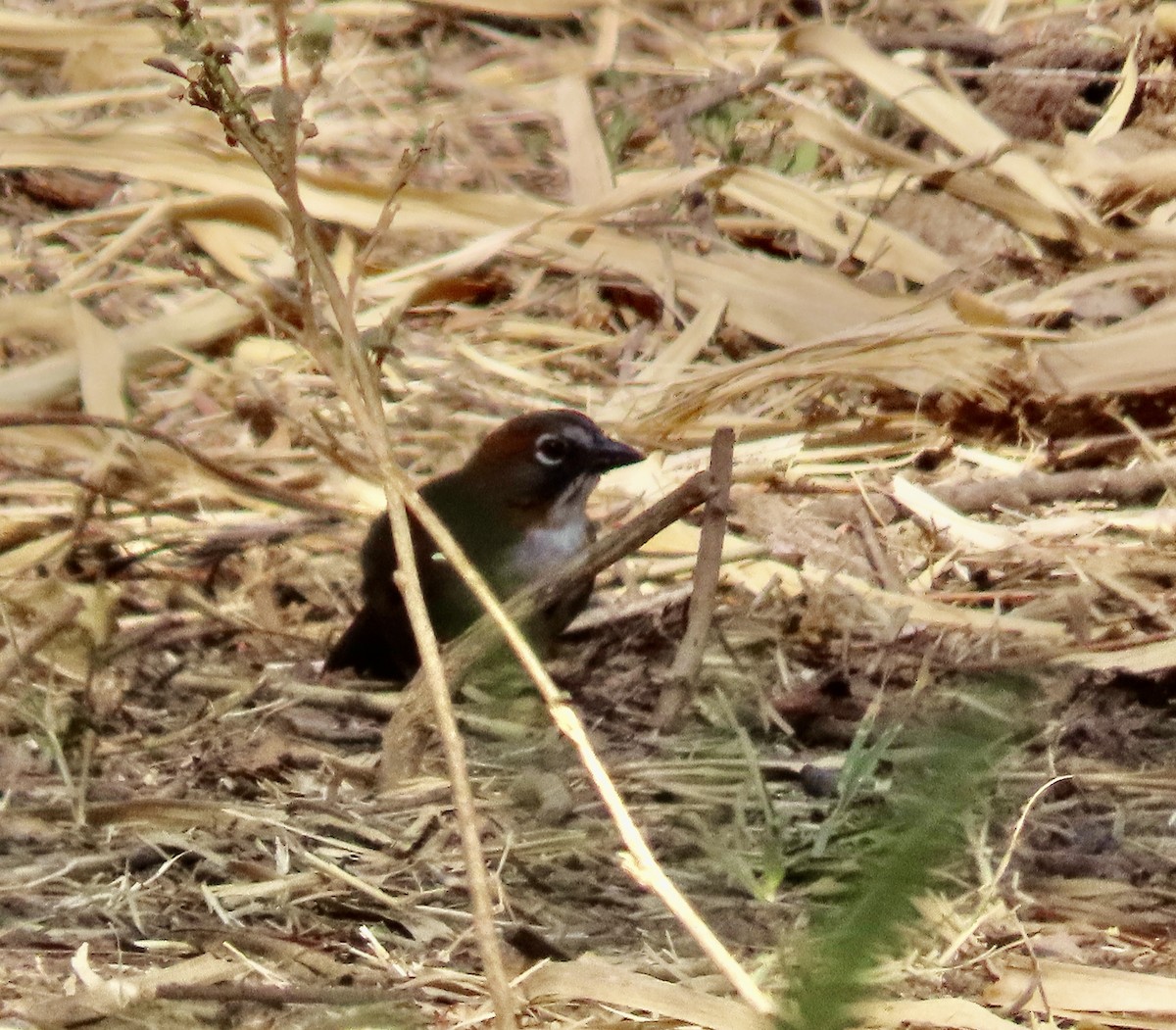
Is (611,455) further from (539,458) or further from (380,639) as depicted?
(380,639)

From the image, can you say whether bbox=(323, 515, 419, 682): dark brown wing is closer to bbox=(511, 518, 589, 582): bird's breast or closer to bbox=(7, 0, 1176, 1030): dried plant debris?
bbox=(7, 0, 1176, 1030): dried plant debris

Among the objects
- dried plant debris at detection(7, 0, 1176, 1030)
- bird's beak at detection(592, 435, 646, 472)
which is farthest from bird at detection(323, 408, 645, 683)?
dried plant debris at detection(7, 0, 1176, 1030)

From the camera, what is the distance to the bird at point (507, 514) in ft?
14.6

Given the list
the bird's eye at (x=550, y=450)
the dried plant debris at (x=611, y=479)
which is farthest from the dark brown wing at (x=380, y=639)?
the bird's eye at (x=550, y=450)

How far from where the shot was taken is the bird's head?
15.0 feet

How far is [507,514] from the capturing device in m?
4.58

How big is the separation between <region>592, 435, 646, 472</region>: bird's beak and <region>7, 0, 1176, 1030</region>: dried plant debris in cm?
32

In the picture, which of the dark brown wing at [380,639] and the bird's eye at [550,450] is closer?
the dark brown wing at [380,639]

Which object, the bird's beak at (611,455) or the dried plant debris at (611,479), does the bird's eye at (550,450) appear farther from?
the dried plant debris at (611,479)

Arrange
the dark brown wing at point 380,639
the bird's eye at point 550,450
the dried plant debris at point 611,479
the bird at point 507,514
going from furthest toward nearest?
the bird's eye at point 550,450, the bird at point 507,514, the dark brown wing at point 380,639, the dried plant debris at point 611,479

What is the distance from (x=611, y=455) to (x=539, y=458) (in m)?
0.19

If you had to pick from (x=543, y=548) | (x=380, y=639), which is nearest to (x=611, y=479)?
(x=543, y=548)

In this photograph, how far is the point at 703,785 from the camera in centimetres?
343

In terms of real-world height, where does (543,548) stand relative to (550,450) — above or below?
below
